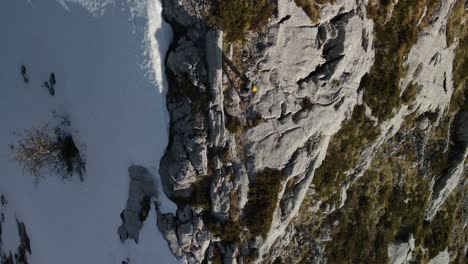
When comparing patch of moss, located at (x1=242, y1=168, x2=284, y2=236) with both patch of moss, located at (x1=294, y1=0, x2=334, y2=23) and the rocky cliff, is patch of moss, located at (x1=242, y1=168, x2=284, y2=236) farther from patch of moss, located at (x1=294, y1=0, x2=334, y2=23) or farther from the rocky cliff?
patch of moss, located at (x1=294, y1=0, x2=334, y2=23)

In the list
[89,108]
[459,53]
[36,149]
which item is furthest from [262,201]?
[459,53]

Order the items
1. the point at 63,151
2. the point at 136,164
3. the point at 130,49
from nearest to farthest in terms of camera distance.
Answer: the point at 130,49, the point at 136,164, the point at 63,151

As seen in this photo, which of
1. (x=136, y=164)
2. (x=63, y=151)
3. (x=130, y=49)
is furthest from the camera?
(x=63, y=151)

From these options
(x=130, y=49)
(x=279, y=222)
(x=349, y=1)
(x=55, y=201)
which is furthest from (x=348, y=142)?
(x=55, y=201)

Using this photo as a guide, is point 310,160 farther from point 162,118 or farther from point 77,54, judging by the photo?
point 77,54

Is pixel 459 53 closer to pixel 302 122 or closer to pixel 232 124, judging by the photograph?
pixel 302 122

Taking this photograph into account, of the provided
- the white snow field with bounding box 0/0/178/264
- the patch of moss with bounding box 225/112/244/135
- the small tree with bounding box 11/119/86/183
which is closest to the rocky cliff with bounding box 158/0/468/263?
the patch of moss with bounding box 225/112/244/135

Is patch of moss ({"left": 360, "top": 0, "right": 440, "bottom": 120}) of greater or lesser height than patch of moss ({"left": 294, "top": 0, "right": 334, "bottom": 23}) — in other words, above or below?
below
